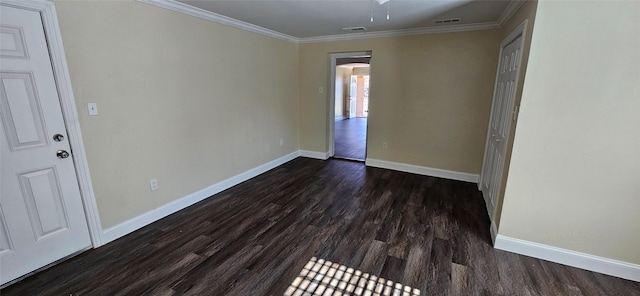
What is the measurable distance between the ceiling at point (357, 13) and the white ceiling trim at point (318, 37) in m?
0.03

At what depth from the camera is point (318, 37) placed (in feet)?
15.4

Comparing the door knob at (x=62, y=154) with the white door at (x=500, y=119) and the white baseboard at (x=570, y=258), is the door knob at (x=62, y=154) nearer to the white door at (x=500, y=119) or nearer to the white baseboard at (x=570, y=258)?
the white baseboard at (x=570, y=258)

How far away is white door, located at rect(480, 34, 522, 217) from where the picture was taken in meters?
2.59

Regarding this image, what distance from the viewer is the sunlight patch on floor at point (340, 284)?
189cm

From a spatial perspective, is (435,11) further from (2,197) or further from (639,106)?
(2,197)

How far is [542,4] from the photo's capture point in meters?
1.94

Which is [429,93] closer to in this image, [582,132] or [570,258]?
[582,132]

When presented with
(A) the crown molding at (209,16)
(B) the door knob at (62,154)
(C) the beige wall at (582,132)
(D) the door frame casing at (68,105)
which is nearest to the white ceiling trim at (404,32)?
(A) the crown molding at (209,16)

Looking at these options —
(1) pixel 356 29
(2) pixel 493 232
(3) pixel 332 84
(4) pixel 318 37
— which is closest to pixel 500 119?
(2) pixel 493 232

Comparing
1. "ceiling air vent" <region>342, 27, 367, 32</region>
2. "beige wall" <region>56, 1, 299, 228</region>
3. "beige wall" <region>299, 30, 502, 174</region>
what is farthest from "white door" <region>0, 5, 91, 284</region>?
"beige wall" <region>299, 30, 502, 174</region>

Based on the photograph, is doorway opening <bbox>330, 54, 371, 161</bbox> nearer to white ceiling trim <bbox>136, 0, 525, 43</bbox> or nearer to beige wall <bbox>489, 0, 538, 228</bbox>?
white ceiling trim <bbox>136, 0, 525, 43</bbox>

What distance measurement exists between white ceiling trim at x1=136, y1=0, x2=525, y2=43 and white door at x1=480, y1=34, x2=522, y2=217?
0.37 meters

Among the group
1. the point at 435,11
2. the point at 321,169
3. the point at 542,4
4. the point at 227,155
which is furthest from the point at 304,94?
the point at 542,4

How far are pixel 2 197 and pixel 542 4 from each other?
4025mm
